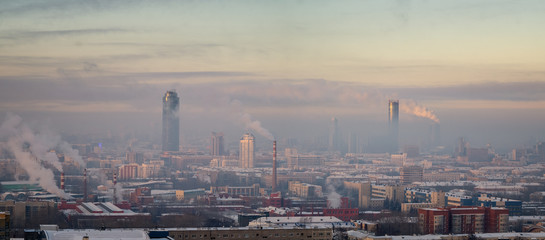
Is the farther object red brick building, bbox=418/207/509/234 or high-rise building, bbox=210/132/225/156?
high-rise building, bbox=210/132/225/156

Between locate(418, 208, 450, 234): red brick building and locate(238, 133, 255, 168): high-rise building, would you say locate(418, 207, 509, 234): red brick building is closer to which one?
locate(418, 208, 450, 234): red brick building

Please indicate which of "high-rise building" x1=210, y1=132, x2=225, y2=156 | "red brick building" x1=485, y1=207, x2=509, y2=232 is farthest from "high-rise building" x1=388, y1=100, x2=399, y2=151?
"red brick building" x1=485, y1=207, x2=509, y2=232

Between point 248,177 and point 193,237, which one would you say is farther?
point 248,177

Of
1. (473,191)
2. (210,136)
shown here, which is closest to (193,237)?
(473,191)

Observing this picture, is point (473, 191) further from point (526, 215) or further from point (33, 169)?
point (33, 169)

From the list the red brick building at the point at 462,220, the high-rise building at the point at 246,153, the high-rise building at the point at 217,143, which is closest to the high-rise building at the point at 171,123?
the high-rise building at the point at 217,143

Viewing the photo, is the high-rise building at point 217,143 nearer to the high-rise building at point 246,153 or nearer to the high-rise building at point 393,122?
the high-rise building at point 246,153
